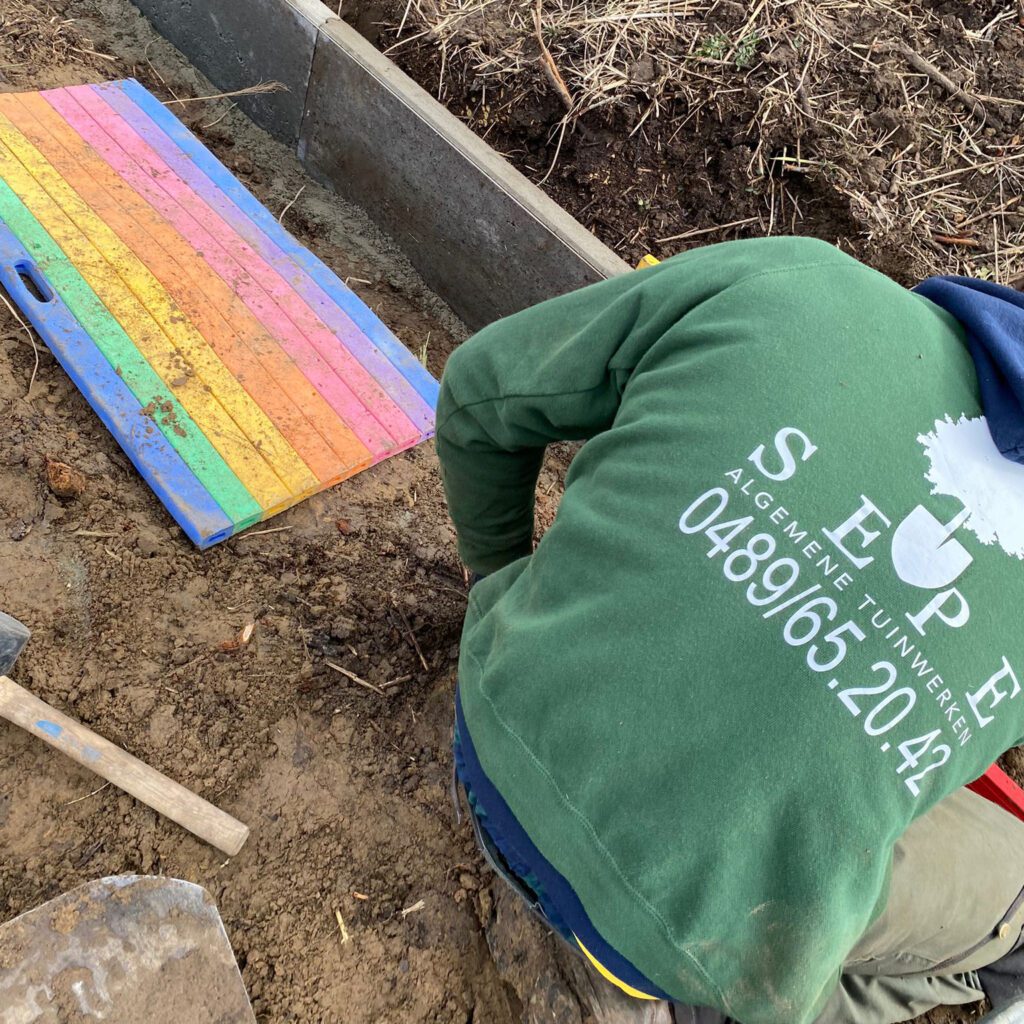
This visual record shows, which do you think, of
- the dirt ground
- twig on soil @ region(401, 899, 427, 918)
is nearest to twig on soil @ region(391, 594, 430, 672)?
the dirt ground

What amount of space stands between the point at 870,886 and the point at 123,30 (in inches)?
152

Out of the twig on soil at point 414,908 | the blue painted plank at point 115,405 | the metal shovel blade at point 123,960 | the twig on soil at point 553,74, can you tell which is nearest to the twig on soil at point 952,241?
the twig on soil at point 553,74

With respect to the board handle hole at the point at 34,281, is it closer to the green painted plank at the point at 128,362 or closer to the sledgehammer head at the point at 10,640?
the green painted plank at the point at 128,362

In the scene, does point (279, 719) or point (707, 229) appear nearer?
point (279, 719)

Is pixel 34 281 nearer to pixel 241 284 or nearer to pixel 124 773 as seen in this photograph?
pixel 241 284

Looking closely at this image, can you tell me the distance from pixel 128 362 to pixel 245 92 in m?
1.49

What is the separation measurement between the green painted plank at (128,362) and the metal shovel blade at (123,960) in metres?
0.85

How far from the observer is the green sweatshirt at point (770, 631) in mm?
887

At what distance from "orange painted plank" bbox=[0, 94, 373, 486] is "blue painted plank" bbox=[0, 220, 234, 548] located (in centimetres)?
27

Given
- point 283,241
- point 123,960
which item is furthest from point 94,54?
point 123,960

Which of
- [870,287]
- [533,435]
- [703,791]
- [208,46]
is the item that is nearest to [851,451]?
[870,287]

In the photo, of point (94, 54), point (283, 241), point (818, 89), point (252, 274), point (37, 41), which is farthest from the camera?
point (94, 54)

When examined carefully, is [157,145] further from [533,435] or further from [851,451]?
[851,451]

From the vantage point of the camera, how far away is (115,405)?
84.4 inches
